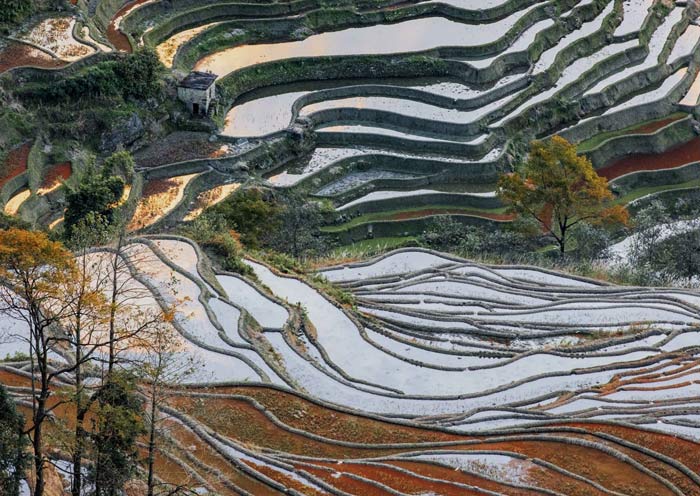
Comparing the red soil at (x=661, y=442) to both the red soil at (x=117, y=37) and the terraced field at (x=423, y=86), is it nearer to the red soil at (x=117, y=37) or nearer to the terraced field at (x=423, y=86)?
the terraced field at (x=423, y=86)

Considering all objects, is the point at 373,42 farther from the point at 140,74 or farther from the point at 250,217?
the point at 250,217

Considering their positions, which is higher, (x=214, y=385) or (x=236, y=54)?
(x=236, y=54)

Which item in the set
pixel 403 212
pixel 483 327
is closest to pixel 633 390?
pixel 483 327

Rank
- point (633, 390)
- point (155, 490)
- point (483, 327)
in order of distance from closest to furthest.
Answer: point (155, 490)
point (633, 390)
point (483, 327)

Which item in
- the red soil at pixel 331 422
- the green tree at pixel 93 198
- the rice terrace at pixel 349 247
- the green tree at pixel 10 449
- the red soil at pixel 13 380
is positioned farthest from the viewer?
the green tree at pixel 93 198

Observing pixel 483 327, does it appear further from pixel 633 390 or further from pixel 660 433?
pixel 660 433

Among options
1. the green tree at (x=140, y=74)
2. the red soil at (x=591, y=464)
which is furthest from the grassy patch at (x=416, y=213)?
the red soil at (x=591, y=464)
